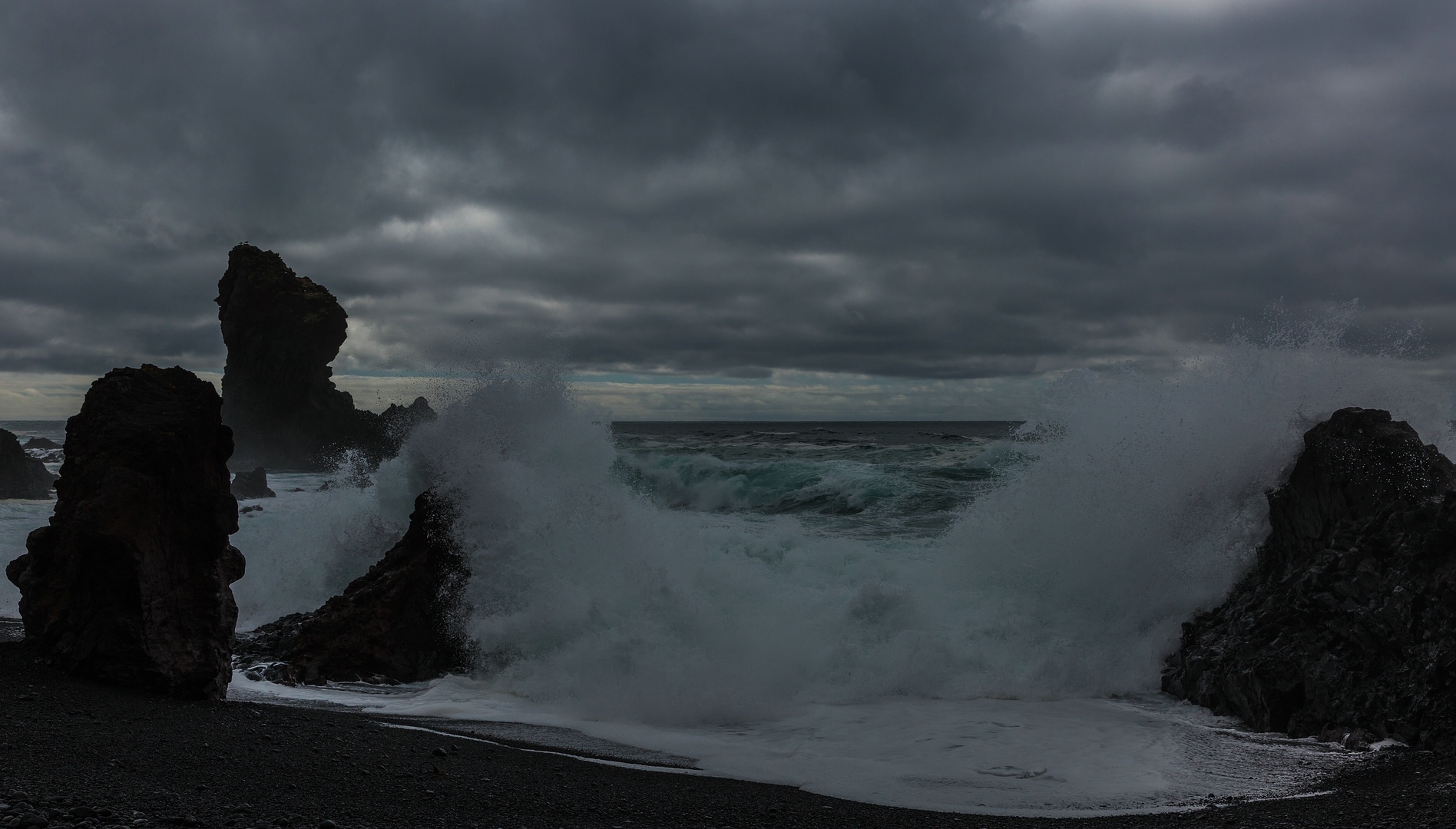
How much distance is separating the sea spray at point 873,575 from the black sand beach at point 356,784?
6.82 feet

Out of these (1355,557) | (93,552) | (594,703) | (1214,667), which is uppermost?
(1355,557)

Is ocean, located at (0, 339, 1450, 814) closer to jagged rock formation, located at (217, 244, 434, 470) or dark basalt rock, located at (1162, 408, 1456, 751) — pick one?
dark basalt rock, located at (1162, 408, 1456, 751)

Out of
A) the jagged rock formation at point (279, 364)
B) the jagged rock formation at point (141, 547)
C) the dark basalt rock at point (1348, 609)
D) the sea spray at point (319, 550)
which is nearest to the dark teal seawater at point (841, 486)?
the dark basalt rock at point (1348, 609)

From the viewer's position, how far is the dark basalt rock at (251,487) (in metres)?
22.7

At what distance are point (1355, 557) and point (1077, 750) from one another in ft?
8.17

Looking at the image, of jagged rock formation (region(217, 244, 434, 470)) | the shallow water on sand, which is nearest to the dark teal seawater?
the shallow water on sand

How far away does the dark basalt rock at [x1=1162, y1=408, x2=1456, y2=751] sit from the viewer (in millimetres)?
5461

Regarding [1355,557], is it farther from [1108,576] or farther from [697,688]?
[697,688]

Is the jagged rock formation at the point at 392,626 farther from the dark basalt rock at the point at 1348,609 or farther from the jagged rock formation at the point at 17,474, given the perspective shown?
the jagged rock formation at the point at 17,474

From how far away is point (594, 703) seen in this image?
6.82 metres

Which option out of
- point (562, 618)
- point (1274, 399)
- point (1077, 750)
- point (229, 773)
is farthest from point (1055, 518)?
point (229, 773)

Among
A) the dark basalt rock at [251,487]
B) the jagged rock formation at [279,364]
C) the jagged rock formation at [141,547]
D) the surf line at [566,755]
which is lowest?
the surf line at [566,755]

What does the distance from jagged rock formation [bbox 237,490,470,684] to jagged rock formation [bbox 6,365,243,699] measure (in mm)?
1428

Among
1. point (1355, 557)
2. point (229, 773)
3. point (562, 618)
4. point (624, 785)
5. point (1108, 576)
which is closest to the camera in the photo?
point (229, 773)
